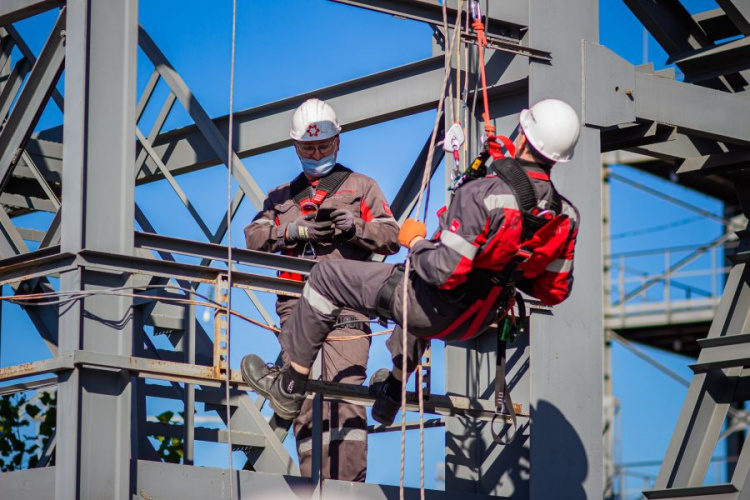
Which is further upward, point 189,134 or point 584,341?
point 189,134

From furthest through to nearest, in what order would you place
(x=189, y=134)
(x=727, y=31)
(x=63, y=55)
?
(x=189, y=134) → (x=727, y=31) → (x=63, y=55)

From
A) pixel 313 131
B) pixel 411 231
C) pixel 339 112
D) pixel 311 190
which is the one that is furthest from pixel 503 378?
pixel 339 112

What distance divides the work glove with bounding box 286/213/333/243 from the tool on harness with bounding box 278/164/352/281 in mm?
200

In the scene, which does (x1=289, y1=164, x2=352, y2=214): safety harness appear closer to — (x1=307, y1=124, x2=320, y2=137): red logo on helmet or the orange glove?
(x1=307, y1=124, x2=320, y2=137): red logo on helmet

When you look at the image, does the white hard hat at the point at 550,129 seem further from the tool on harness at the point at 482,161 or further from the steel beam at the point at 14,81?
the steel beam at the point at 14,81

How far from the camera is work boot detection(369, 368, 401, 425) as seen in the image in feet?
26.5

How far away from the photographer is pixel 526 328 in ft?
30.5

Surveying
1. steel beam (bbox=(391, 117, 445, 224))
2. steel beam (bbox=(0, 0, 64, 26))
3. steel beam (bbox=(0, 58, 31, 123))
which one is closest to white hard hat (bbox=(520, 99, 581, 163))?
steel beam (bbox=(391, 117, 445, 224))

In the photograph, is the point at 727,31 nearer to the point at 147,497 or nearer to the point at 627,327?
the point at 147,497

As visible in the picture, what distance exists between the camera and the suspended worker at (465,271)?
22.9 feet

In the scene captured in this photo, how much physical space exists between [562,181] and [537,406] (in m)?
1.59

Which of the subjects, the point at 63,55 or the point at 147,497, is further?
the point at 63,55

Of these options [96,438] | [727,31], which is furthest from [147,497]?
[727,31]

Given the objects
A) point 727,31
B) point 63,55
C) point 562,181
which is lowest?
point 562,181
